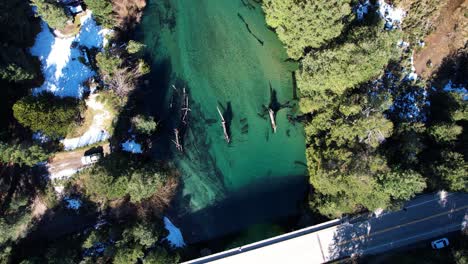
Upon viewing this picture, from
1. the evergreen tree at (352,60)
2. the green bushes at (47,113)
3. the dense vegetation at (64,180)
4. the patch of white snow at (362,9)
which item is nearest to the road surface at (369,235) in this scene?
the dense vegetation at (64,180)

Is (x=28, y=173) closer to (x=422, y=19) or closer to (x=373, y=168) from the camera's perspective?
(x=373, y=168)

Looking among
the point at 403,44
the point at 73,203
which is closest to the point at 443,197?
the point at 403,44

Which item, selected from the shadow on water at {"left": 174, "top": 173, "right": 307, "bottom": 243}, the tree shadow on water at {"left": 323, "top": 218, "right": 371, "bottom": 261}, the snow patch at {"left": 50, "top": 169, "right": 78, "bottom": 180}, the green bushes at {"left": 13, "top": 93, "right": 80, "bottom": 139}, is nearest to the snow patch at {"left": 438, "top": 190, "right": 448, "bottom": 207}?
the tree shadow on water at {"left": 323, "top": 218, "right": 371, "bottom": 261}

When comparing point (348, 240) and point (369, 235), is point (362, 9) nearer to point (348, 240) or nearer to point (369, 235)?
point (369, 235)

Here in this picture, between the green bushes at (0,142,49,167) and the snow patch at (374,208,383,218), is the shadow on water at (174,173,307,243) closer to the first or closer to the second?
the snow patch at (374,208,383,218)

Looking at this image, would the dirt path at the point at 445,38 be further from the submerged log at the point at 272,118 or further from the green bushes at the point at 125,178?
the green bushes at the point at 125,178

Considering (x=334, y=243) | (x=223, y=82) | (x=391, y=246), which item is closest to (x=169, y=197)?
(x=223, y=82)

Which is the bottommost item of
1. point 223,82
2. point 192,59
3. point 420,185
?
point 420,185
